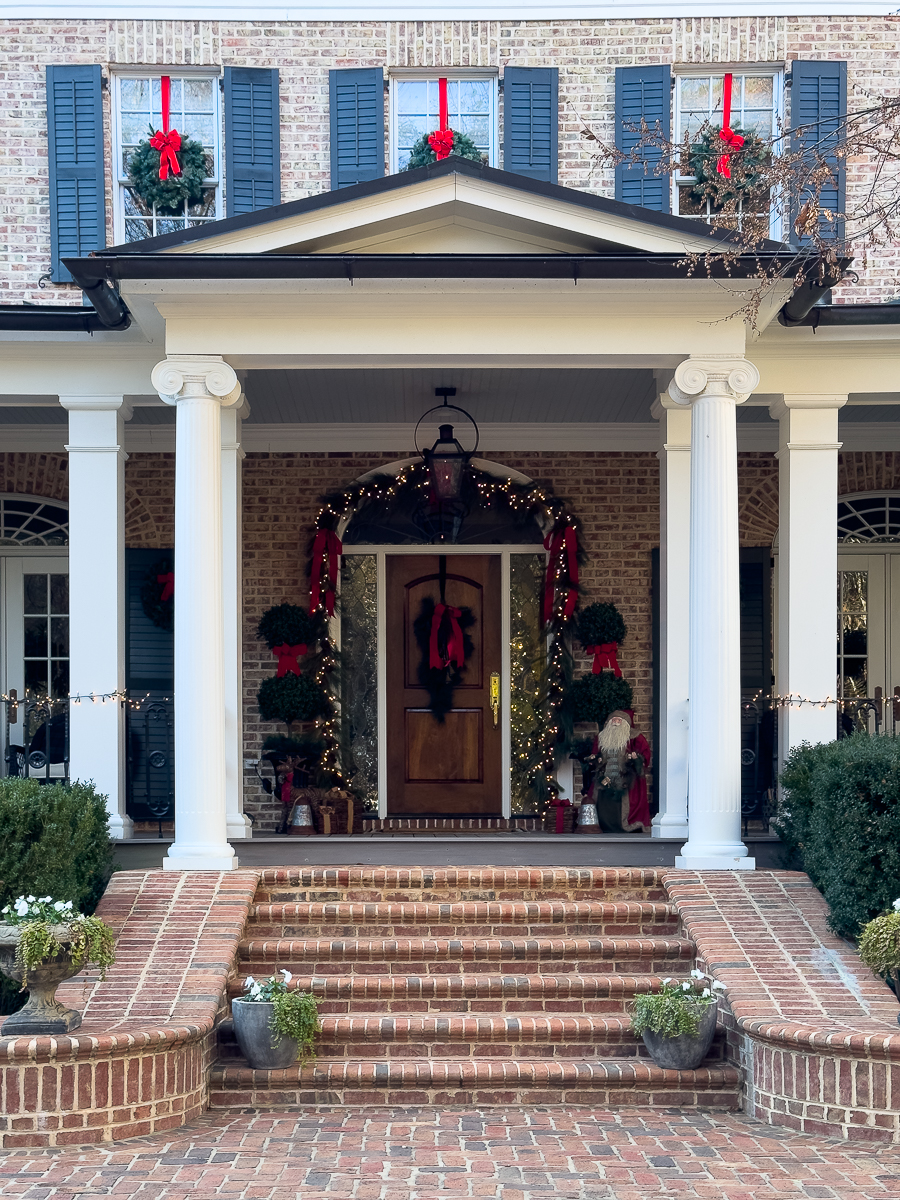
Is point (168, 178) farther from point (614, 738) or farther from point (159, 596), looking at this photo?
point (614, 738)

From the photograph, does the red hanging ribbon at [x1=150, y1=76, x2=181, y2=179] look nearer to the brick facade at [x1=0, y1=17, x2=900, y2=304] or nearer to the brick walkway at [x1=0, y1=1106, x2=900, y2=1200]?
the brick facade at [x1=0, y1=17, x2=900, y2=304]

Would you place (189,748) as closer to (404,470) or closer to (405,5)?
(404,470)

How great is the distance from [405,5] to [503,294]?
4483mm

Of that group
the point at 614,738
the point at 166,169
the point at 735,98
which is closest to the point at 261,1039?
the point at 614,738

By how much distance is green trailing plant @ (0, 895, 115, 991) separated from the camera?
573 centimetres

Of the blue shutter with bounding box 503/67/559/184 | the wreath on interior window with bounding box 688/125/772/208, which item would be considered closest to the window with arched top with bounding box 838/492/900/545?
the wreath on interior window with bounding box 688/125/772/208

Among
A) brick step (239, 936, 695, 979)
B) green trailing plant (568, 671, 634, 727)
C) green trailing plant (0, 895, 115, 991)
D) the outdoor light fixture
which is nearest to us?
green trailing plant (0, 895, 115, 991)

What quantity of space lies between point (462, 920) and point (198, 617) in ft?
7.37

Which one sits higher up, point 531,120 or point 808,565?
point 531,120

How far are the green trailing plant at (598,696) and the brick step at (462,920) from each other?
10.7ft

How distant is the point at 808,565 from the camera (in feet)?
27.2

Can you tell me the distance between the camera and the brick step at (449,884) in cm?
736

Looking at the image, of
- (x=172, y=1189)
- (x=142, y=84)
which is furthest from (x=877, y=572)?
(x=172, y=1189)

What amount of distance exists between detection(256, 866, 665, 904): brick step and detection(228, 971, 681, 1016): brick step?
779 mm
